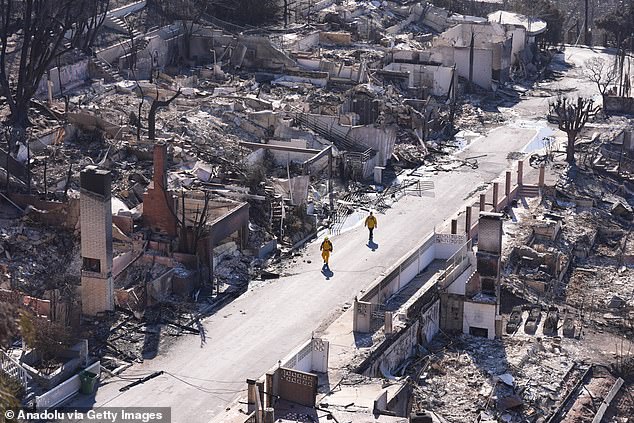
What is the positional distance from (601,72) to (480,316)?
3266 cm

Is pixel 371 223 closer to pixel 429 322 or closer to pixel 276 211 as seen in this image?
pixel 276 211

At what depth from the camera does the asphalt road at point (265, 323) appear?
24.9m

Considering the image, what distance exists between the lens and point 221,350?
27172mm

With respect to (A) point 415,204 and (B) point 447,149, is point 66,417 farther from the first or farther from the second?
(B) point 447,149

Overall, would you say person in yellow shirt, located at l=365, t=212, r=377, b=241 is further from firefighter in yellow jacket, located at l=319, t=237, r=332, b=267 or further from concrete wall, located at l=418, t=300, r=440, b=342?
concrete wall, located at l=418, t=300, r=440, b=342

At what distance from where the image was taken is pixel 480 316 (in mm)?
30312

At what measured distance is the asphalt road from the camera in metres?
24.9

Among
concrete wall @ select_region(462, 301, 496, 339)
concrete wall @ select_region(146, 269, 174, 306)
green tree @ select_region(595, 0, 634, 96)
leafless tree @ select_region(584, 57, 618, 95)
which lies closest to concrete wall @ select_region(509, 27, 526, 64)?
leafless tree @ select_region(584, 57, 618, 95)

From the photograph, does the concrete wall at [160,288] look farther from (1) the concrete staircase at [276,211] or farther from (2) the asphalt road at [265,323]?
(1) the concrete staircase at [276,211]

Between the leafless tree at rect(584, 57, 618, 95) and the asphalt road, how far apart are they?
1998 centimetres

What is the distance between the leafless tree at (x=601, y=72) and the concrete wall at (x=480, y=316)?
1064 inches

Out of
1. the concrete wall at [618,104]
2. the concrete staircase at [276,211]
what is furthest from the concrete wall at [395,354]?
the concrete wall at [618,104]

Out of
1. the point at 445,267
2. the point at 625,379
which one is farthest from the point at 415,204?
the point at 625,379

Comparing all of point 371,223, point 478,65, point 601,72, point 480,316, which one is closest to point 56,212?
point 371,223
